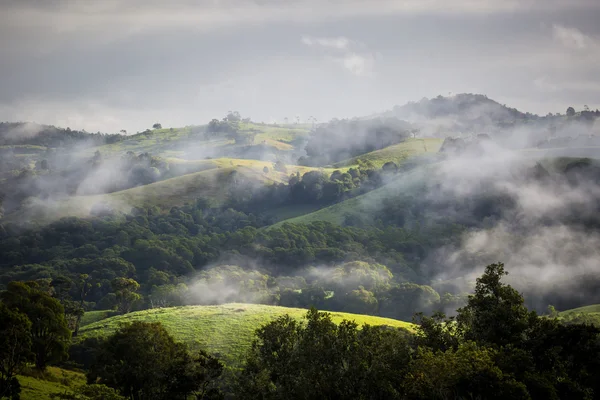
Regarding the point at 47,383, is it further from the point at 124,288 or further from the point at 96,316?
the point at 96,316

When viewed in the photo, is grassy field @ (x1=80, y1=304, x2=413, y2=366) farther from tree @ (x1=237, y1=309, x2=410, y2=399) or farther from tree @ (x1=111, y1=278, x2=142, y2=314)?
tree @ (x1=237, y1=309, x2=410, y2=399)

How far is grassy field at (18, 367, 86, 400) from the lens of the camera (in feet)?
183

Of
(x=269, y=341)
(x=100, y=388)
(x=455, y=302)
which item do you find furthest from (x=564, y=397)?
(x=455, y=302)

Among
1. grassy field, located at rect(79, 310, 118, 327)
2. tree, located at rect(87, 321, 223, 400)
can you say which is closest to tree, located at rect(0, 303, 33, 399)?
tree, located at rect(87, 321, 223, 400)

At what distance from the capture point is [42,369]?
229 ft

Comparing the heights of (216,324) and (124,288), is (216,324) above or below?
below

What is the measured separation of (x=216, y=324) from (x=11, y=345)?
58.2 meters

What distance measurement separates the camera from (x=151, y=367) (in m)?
56.8

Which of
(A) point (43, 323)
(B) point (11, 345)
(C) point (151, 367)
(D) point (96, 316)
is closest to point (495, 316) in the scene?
(C) point (151, 367)

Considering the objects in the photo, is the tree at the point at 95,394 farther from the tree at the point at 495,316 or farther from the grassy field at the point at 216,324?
the grassy field at the point at 216,324

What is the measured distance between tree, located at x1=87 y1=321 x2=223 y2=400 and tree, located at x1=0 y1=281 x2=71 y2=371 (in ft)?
48.2

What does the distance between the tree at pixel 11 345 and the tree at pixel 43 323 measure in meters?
20.7

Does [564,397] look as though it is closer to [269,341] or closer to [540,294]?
[269,341]

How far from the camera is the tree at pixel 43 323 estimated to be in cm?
7000
